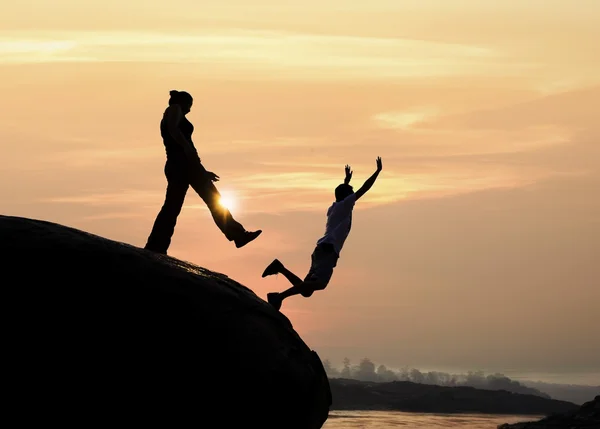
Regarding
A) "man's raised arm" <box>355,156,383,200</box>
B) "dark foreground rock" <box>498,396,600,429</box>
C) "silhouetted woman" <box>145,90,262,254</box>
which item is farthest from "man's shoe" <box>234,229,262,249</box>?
"dark foreground rock" <box>498,396,600,429</box>

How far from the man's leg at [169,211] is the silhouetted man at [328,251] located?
4.30 ft

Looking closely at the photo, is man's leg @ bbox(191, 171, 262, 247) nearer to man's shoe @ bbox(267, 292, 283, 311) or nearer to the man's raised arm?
man's shoe @ bbox(267, 292, 283, 311)

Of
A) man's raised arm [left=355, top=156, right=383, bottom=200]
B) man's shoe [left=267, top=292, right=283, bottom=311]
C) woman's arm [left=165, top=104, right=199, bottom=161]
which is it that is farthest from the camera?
man's raised arm [left=355, top=156, right=383, bottom=200]

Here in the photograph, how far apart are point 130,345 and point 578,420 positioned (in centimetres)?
14643

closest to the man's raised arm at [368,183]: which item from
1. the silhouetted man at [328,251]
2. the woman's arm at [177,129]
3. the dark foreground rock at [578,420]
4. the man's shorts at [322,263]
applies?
the silhouetted man at [328,251]

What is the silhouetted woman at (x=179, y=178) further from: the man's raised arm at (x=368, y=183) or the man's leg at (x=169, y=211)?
the man's raised arm at (x=368, y=183)

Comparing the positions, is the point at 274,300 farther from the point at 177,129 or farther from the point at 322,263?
the point at 177,129

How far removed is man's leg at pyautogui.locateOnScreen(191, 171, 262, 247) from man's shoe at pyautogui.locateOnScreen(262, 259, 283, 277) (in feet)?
1.33

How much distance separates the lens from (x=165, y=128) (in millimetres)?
15023

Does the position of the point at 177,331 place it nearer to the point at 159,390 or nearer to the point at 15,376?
the point at 159,390

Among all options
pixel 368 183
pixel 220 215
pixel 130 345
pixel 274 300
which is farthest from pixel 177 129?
pixel 130 345

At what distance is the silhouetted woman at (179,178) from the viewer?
48.9ft

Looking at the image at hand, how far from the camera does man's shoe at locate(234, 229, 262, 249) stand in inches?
596

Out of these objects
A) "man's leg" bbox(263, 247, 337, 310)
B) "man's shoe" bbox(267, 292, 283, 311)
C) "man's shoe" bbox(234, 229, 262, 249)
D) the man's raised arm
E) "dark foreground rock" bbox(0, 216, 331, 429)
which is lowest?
"dark foreground rock" bbox(0, 216, 331, 429)
